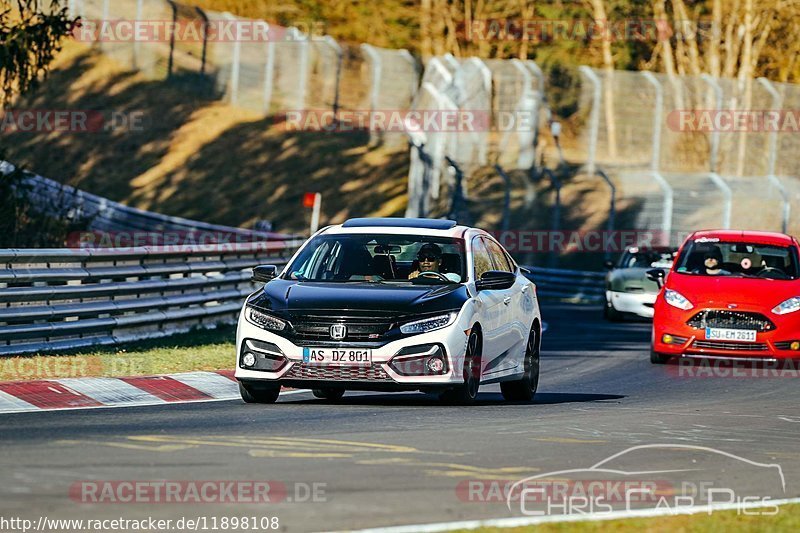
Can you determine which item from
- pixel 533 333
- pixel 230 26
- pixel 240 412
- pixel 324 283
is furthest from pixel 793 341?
pixel 230 26

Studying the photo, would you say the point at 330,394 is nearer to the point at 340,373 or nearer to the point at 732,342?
the point at 340,373

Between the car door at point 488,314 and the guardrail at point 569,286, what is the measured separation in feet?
80.4

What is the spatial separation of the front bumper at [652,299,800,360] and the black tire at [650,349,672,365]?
0.40 m

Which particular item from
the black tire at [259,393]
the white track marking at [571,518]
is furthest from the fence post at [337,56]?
the white track marking at [571,518]

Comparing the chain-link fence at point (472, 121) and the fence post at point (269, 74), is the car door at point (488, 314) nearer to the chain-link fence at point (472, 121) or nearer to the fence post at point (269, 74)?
the chain-link fence at point (472, 121)

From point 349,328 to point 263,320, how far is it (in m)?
0.75

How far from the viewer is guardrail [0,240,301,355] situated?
15977 millimetres

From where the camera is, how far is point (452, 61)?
4269cm

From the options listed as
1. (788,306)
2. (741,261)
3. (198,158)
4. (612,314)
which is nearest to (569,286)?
(612,314)

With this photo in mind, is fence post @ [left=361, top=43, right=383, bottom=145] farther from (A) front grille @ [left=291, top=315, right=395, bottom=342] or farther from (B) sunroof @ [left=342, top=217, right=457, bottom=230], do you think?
(A) front grille @ [left=291, top=315, right=395, bottom=342]

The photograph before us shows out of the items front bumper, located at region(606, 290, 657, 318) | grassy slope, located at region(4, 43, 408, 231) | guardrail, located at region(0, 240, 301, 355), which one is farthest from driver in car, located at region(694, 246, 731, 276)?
grassy slope, located at region(4, 43, 408, 231)

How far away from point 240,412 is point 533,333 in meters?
3.62

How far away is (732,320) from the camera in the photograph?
18.4 meters

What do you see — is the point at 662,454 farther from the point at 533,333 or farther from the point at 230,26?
the point at 230,26
